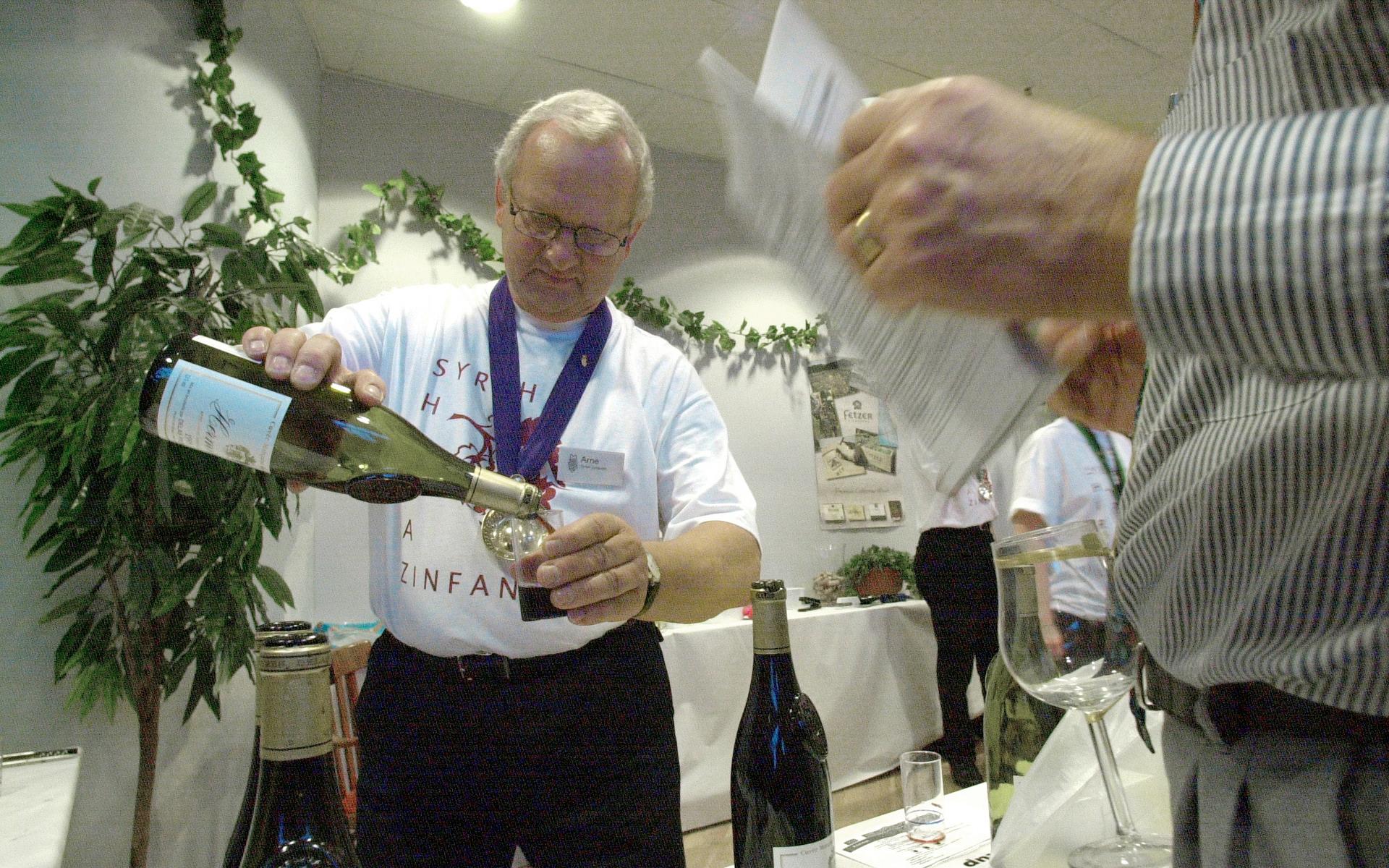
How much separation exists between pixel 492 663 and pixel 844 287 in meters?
0.89

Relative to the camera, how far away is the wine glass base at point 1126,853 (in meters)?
0.61

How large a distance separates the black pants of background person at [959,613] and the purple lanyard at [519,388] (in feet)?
9.68

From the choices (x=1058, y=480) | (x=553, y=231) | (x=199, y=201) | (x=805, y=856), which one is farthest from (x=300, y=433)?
(x=1058, y=480)

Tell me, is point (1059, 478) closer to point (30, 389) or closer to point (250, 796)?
point (250, 796)

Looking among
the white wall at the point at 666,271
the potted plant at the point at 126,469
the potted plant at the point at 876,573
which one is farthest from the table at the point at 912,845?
the potted plant at the point at 876,573

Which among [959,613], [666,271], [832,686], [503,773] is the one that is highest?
[666,271]

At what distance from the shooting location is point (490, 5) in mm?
3133

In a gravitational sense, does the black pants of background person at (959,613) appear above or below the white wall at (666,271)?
below

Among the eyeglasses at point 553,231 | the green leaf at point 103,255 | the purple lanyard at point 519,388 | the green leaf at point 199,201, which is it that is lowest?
the purple lanyard at point 519,388

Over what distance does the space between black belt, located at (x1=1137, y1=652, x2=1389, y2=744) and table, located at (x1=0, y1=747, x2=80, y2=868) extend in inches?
38.7

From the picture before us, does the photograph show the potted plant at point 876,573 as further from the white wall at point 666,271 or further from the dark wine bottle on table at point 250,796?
the dark wine bottle on table at point 250,796

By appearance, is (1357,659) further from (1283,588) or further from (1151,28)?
(1151,28)

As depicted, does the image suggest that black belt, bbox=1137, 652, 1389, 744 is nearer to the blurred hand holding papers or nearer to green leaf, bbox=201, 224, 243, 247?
the blurred hand holding papers

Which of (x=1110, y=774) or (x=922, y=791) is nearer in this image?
(x=1110, y=774)
